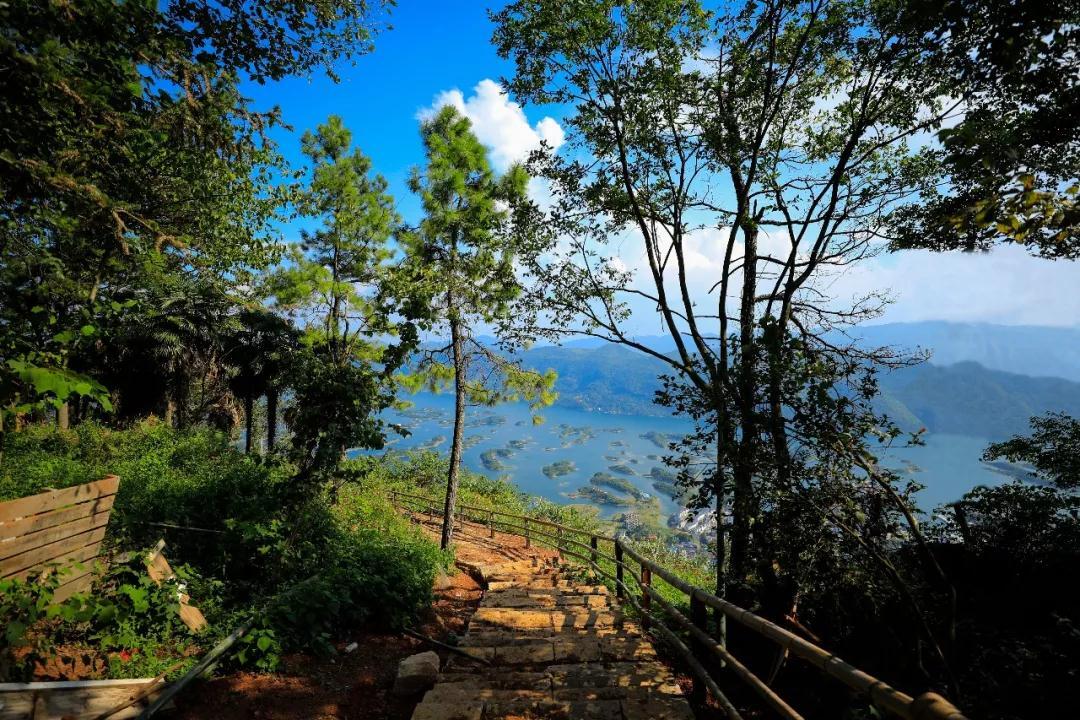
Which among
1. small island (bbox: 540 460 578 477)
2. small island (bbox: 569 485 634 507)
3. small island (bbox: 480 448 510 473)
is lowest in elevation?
small island (bbox: 569 485 634 507)

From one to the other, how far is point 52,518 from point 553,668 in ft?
16.0

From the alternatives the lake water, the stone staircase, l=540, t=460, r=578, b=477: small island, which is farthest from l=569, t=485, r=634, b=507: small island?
the stone staircase

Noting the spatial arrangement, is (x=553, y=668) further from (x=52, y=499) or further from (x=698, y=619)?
(x=52, y=499)

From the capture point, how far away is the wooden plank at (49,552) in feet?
13.2

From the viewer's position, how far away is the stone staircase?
3.54m

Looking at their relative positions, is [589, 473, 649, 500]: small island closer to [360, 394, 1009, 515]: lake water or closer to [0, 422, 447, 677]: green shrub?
[360, 394, 1009, 515]: lake water

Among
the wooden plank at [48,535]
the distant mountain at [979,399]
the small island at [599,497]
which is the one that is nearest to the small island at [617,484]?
the small island at [599,497]

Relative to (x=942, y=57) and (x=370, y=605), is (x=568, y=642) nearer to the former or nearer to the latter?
(x=370, y=605)

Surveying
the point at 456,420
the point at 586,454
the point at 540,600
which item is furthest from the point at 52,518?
the point at 586,454

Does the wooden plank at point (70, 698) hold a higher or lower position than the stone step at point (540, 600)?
higher

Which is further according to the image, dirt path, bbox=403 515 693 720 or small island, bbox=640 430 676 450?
small island, bbox=640 430 676 450

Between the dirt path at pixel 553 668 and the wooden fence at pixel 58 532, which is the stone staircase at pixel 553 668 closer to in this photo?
the dirt path at pixel 553 668

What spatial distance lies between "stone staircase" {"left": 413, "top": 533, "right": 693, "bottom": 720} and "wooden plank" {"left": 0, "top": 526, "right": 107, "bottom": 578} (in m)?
3.71

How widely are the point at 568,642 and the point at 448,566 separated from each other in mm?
5236
